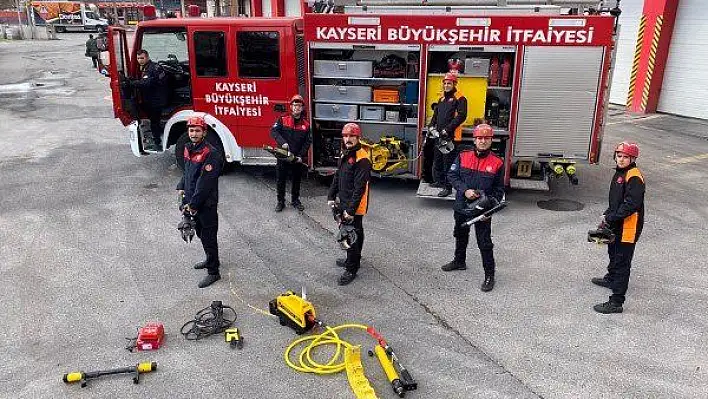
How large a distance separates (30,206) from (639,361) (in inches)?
344

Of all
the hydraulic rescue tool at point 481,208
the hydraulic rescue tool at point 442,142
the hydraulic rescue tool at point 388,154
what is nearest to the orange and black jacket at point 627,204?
the hydraulic rescue tool at point 481,208

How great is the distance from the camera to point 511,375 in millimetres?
4777

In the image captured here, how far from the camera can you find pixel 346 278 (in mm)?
6430

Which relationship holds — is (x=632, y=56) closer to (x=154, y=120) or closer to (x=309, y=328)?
(x=154, y=120)

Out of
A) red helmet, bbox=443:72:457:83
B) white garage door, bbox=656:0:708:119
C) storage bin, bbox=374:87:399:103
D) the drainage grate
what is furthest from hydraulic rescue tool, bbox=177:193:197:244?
white garage door, bbox=656:0:708:119

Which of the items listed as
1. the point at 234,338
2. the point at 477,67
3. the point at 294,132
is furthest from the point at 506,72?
the point at 234,338

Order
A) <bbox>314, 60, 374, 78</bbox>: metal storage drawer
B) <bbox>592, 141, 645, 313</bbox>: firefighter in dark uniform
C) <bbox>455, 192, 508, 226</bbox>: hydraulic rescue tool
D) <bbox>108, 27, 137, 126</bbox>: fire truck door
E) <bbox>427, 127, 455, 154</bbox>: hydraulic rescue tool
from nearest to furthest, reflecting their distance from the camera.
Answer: <bbox>592, 141, 645, 313</bbox>: firefighter in dark uniform, <bbox>455, 192, 508, 226</bbox>: hydraulic rescue tool, <bbox>427, 127, 455, 154</bbox>: hydraulic rescue tool, <bbox>314, 60, 374, 78</bbox>: metal storage drawer, <bbox>108, 27, 137, 126</bbox>: fire truck door

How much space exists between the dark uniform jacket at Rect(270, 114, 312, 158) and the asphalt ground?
102 centimetres

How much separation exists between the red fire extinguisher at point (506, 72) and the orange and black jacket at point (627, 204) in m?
3.48

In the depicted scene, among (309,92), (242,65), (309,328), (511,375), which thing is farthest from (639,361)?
(242,65)

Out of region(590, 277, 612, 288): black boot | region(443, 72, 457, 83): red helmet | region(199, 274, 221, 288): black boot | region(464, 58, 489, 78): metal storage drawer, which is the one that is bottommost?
region(199, 274, 221, 288): black boot

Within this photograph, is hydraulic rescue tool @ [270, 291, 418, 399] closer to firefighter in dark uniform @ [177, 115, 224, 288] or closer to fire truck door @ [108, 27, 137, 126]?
firefighter in dark uniform @ [177, 115, 224, 288]

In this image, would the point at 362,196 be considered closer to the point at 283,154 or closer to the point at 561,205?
the point at 283,154

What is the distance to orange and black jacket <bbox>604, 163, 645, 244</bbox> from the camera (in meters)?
5.41
